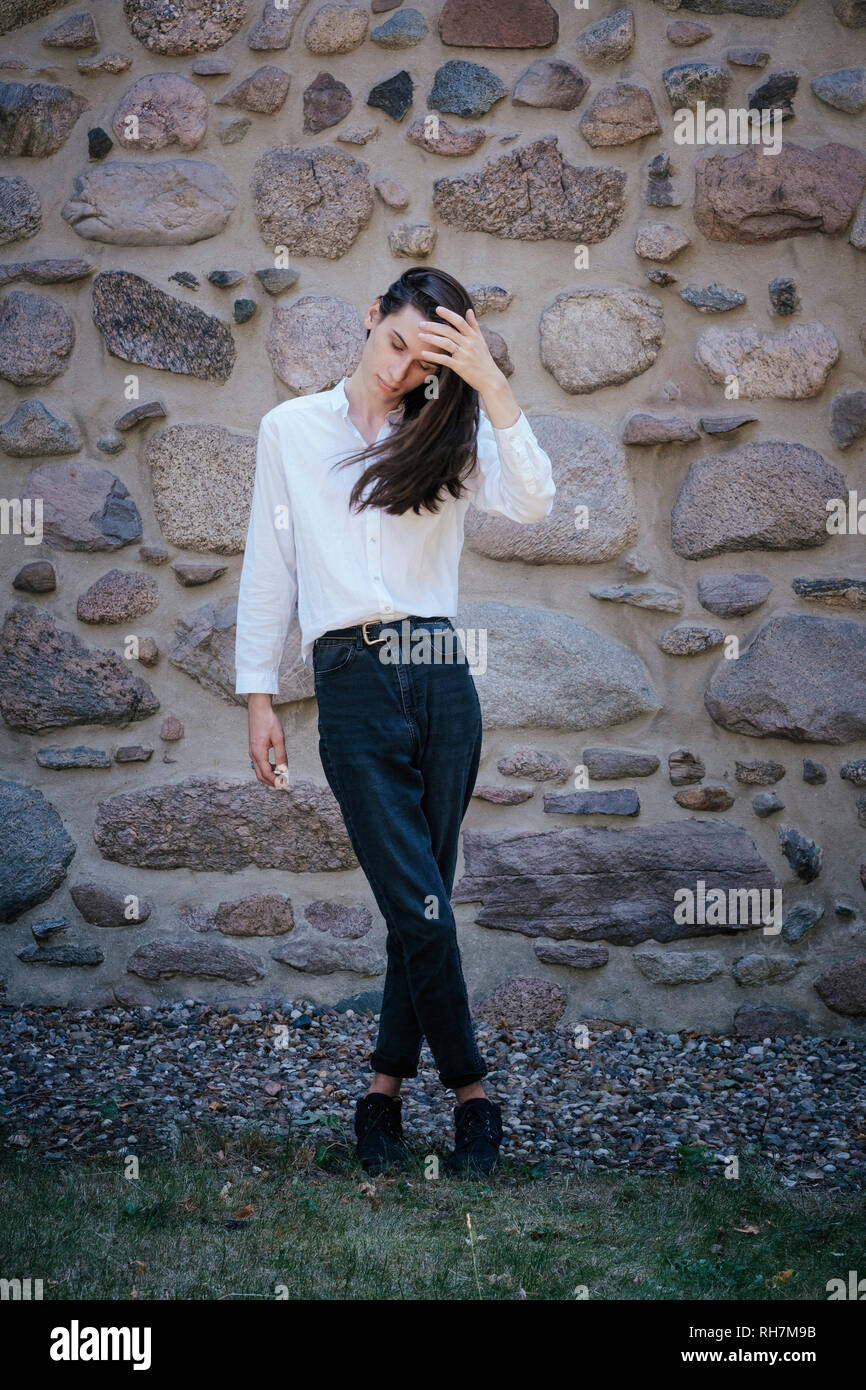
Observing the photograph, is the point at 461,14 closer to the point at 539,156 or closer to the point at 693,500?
the point at 539,156

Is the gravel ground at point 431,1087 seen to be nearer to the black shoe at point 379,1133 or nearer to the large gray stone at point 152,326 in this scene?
the black shoe at point 379,1133

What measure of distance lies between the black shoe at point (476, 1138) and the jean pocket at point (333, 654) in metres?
0.93

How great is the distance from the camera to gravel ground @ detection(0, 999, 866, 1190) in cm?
273

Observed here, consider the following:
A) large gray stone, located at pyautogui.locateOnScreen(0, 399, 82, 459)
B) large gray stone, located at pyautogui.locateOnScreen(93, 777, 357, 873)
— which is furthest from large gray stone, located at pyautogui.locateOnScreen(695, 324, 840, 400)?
large gray stone, located at pyautogui.locateOnScreen(0, 399, 82, 459)

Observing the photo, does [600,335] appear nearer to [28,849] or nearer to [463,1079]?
[463,1079]

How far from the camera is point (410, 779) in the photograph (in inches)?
95.3

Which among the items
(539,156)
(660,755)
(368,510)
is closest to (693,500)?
(660,755)

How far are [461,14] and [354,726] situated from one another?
2.23m

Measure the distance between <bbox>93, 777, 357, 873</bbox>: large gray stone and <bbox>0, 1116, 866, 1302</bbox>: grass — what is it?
976 millimetres

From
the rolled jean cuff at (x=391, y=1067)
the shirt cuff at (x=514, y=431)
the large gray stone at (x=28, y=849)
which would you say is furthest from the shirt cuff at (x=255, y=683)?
the large gray stone at (x=28, y=849)

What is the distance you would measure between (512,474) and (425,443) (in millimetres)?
176

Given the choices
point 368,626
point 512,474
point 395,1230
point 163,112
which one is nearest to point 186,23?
point 163,112

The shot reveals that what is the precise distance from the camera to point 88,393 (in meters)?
3.54

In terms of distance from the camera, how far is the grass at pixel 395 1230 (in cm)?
202
